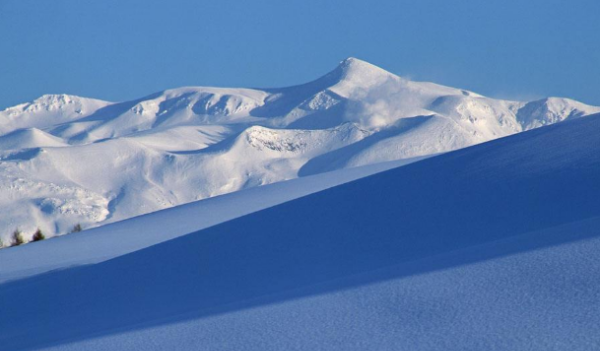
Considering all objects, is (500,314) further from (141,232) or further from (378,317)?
(141,232)

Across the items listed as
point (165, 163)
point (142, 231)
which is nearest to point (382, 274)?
point (142, 231)

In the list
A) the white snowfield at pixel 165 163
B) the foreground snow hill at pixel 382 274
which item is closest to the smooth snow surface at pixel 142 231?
the foreground snow hill at pixel 382 274

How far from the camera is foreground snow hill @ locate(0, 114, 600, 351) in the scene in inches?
305

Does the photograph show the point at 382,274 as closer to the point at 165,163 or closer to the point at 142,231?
the point at 142,231

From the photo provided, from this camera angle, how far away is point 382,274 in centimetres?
979

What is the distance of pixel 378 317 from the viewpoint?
324 inches

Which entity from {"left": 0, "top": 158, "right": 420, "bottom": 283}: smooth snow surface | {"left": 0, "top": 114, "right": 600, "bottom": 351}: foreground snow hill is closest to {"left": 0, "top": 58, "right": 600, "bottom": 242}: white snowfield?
{"left": 0, "top": 158, "right": 420, "bottom": 283}: smooth snow surface

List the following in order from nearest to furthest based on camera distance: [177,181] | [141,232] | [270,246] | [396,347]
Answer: [396,347], [270,246], [141,232], [177,181]

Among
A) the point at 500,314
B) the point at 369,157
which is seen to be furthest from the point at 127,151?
the point at 500,314

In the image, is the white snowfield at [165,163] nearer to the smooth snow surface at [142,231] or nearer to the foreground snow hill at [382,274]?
the smooth snow surface at [142,231]

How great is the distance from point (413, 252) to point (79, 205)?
151 metres

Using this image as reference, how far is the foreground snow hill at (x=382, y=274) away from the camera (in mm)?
7754

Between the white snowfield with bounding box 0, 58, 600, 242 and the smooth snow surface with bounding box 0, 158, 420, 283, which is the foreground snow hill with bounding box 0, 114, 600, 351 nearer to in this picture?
the smooth snow surface with bounding box 0, 158, 420, 283

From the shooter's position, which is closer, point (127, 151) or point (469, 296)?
point (469, 296)
